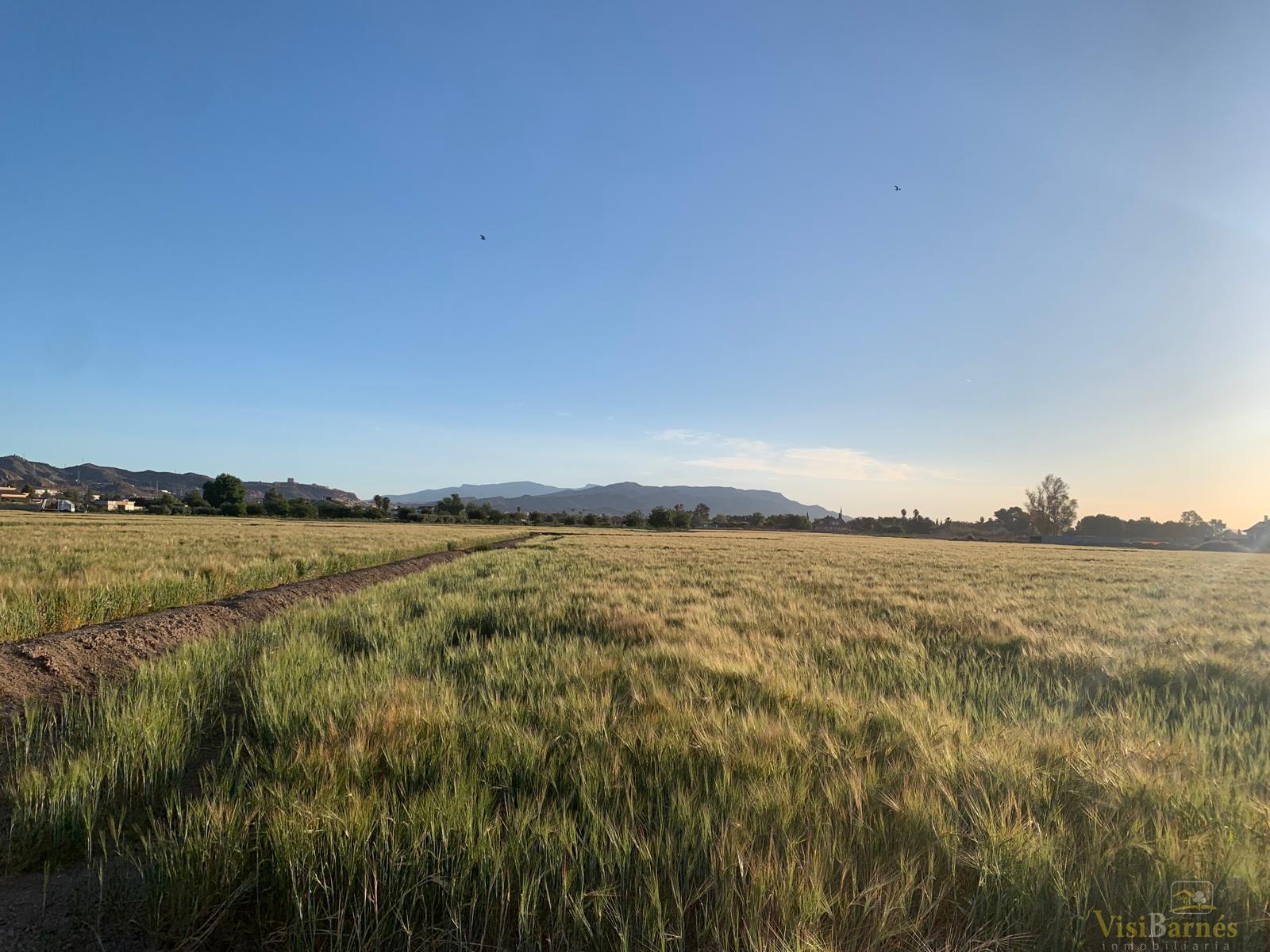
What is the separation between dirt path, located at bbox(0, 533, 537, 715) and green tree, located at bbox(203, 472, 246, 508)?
123644 mm

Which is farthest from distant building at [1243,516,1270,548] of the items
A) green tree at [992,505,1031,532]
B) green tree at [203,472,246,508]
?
green tree at [203,472,246,508]

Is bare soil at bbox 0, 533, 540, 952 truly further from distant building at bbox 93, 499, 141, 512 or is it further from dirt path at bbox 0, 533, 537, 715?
distant building at bbox 93, 499, 141, 512

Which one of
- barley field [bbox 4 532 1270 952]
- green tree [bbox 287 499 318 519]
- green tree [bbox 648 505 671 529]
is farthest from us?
green tree [bbox 648 505 671 529]

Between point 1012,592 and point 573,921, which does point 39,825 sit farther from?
point 1012,592

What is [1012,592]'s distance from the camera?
11.8 metres

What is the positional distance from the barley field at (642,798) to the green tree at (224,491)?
12893 centimetres

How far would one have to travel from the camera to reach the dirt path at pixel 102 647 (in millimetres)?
3994

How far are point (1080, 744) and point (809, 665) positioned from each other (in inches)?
78.1

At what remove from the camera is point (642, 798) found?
236 centimetres

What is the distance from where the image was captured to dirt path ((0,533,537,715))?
3.99 meters

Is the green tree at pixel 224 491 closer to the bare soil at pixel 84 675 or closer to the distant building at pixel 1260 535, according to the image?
the bare soil at pixel 84 675

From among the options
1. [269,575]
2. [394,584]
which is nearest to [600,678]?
[394,584]

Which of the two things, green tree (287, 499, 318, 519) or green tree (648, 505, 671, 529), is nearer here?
green tree (287, 499, 318, 519)

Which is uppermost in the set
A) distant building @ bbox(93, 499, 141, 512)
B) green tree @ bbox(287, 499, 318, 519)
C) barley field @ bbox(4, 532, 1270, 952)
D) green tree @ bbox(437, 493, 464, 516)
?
barley field @ bbox(4, 532, 1270, 952)
